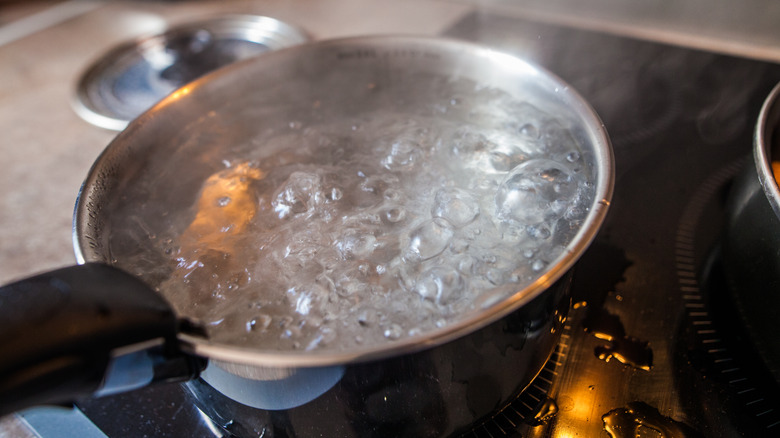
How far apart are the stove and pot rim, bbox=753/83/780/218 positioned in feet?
0.70

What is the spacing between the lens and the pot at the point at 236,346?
421 mm

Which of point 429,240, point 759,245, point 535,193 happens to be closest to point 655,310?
point 759,245

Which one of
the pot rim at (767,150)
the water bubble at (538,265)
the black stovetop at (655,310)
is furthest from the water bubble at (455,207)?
the pot rim at (767,150)

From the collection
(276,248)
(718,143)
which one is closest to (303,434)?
(276,248)

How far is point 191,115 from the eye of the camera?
2.80 feet

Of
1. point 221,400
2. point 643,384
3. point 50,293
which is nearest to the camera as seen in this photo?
point 50,293

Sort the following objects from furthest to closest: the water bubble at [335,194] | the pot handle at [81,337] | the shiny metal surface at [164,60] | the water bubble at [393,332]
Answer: the shiny metal surface at [164,60] < the water bubble at [335,194] < the water bubble at [393,332] < the pot handle at [81,337]

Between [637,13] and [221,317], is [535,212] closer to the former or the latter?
[221,317]

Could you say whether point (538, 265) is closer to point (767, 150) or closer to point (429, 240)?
point (429, 240)

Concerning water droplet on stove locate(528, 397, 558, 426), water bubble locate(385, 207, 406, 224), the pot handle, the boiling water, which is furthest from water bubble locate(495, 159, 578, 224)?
the pot handle

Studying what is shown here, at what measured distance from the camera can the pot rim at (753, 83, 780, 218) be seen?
1.96 feet

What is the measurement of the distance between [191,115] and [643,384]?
79 centimetres

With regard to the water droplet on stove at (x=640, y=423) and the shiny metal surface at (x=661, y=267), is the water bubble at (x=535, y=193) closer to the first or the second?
the shiny metal surface at (x=661, y=267)

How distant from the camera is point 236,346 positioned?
0.52 meters
